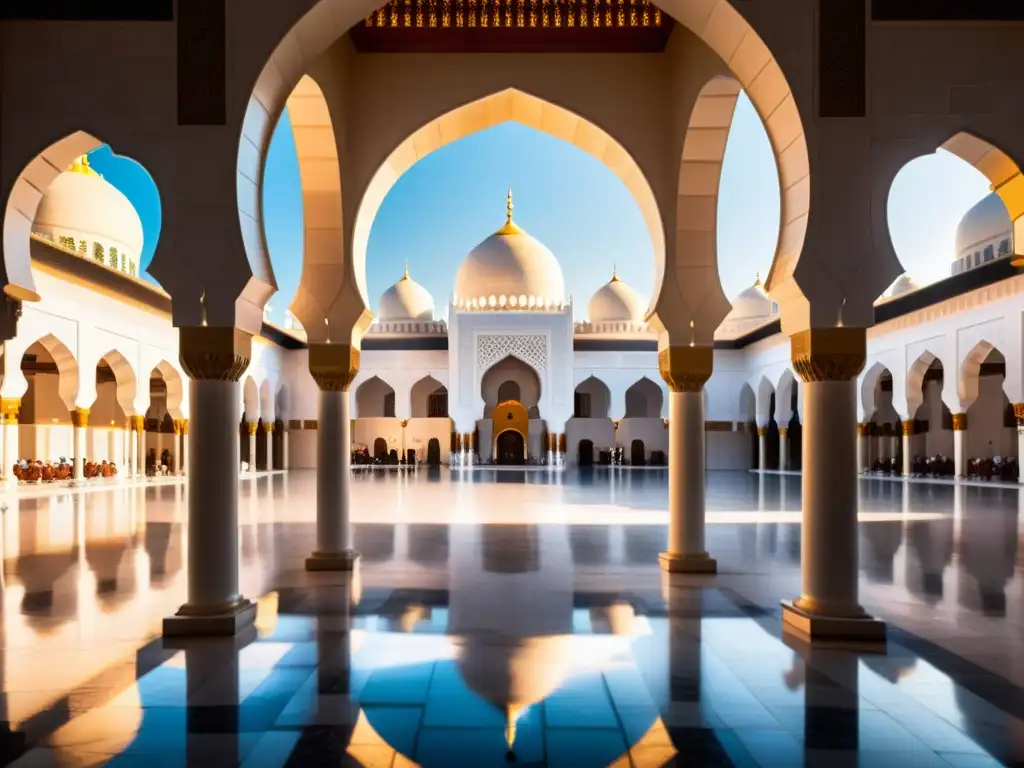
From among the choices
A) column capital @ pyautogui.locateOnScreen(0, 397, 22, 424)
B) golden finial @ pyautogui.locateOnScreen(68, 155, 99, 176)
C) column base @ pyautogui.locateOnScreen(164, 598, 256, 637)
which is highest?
golden finial @ pyautogui.locateOnScreen(68, 155, 99, 176)

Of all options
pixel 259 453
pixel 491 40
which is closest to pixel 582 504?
pixel 491 40

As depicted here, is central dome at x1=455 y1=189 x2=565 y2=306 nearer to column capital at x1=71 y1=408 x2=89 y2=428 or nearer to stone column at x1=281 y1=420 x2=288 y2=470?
stone column at x1=281 y1=420 x2=288 y2=470

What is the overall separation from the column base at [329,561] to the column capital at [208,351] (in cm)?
200

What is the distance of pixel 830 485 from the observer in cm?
384

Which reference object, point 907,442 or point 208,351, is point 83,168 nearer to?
point 208,351

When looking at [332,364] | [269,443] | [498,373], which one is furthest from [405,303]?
[332,364]

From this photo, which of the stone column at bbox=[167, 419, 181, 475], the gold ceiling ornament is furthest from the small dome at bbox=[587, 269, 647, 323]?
the gold ceiling ornament

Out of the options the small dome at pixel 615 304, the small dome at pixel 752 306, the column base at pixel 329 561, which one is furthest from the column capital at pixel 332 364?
the small dome at pixel 752 306

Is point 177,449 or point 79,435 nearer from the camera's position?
point 79,435

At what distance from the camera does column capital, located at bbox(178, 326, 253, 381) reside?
151 inches

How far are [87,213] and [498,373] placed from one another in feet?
36.8

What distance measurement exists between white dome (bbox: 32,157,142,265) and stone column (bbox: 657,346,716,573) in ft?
49.3

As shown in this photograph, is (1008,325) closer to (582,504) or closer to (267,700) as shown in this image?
(582,504)

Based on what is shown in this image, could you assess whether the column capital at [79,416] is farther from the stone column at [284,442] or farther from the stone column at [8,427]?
the stone column at [284,442]
